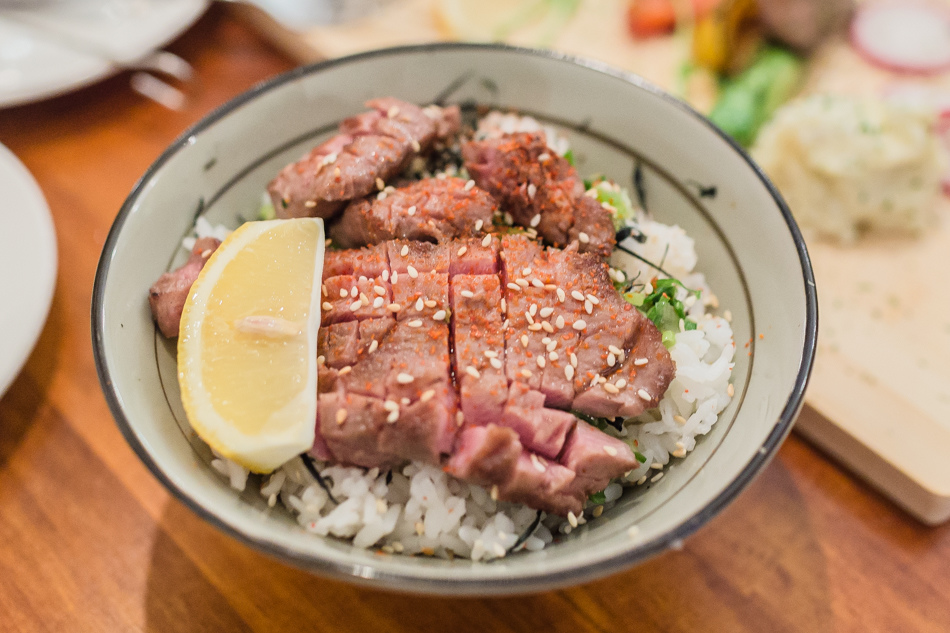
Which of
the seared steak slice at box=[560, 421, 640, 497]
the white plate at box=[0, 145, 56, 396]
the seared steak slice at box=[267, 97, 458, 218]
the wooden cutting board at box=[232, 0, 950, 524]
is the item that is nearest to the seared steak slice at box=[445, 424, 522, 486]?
the seared steak slice at box=[560, 421, 640, 497]

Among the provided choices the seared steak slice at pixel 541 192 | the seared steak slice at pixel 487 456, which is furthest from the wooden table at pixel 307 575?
the seared steak slice at pixel 541 192

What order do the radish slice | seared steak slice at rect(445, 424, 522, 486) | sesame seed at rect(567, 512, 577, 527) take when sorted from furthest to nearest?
the radish slice < sesame seed at rect(567, 512, 577, 527) < seared steak slice at rect(445, 424, 522, 486)

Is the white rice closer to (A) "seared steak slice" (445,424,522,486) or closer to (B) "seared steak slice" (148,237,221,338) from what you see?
(A) "seared steak slice" (445,424,522,486)

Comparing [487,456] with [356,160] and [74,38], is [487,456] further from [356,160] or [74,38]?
[74,38]

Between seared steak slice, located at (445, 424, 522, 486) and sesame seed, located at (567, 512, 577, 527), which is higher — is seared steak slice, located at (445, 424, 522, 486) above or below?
above

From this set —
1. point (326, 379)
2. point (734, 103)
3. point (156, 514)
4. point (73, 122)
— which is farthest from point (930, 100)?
point (73, 122)

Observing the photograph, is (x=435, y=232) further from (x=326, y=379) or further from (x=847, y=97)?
(x=847, y=97)
